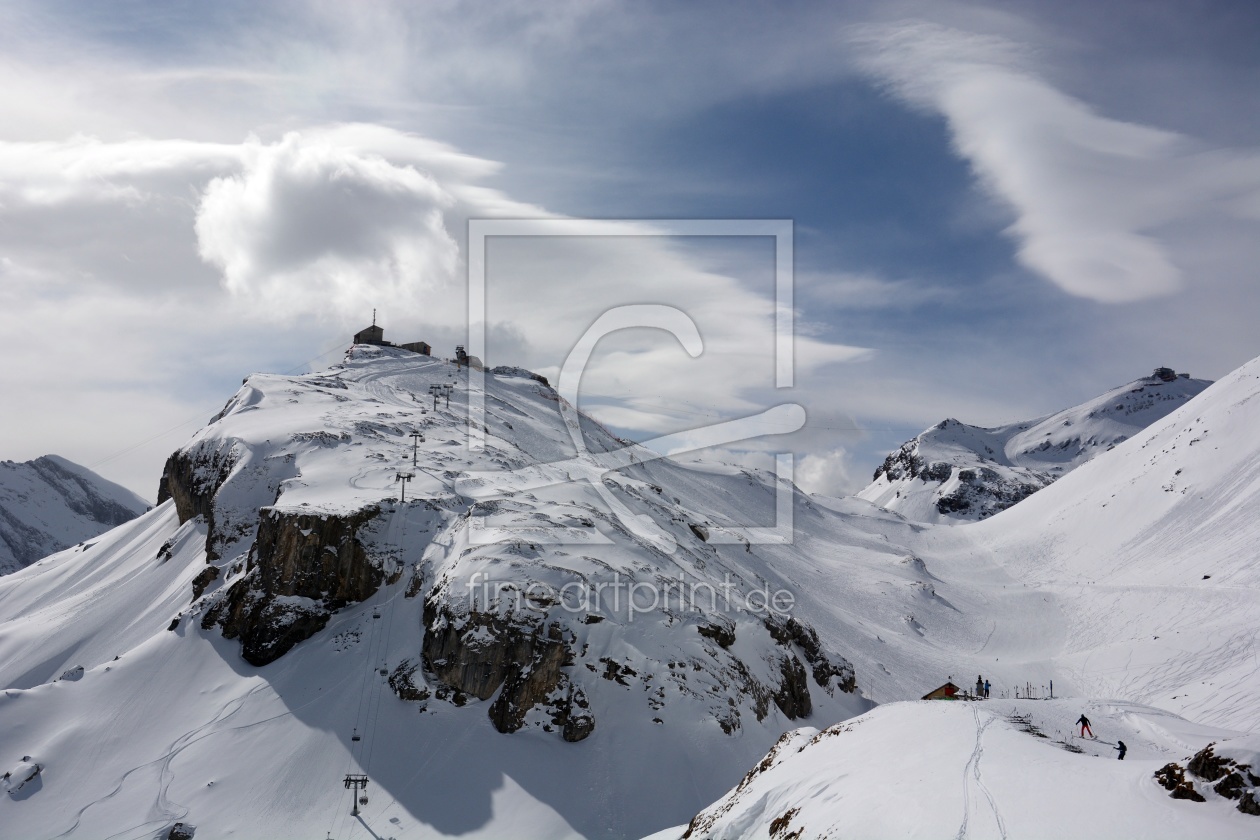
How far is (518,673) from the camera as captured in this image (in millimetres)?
35625

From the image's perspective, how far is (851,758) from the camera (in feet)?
69.6

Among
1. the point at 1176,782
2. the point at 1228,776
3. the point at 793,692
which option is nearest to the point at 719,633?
the point at 793,692

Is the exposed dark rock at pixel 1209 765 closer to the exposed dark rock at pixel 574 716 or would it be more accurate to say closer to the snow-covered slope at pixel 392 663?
the snow-covered slope at pixel 392 663

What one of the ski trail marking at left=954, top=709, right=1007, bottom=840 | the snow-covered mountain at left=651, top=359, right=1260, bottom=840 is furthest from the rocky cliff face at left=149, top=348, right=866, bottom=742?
the ski trail marking at left=954, top=709, right=1007, bottom=840

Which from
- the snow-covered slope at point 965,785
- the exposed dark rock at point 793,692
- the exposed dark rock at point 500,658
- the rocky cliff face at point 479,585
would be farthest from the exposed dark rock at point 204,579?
the exposed dark rock at point 793,692

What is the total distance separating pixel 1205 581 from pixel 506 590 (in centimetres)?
5868

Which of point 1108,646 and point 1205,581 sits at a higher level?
point 1205,581

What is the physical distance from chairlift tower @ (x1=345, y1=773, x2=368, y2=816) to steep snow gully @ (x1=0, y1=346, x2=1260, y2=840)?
0.40 metres

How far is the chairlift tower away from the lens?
30.8 metres

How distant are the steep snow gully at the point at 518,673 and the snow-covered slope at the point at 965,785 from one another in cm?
10

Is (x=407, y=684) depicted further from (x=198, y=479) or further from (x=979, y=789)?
(x=198, y=479)

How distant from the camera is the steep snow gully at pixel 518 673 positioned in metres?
21.3

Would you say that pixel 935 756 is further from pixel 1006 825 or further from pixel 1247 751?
pixel 1247 751

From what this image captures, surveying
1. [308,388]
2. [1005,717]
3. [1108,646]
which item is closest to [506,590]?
[1005,717]
